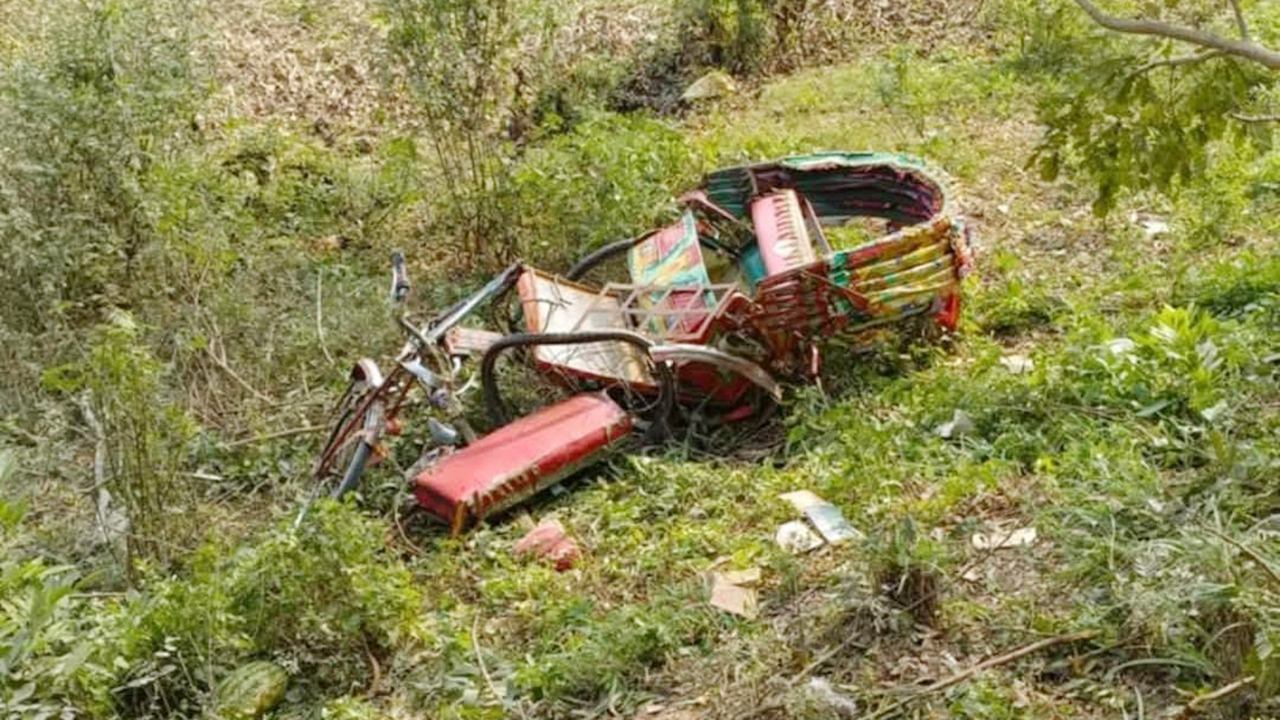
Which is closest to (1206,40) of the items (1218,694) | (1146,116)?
(1146,116)

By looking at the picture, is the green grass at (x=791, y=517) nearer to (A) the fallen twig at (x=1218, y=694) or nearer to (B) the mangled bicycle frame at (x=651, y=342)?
(A) the fallen twig at (x=1218, y=694)

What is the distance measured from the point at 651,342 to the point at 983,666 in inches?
96.9

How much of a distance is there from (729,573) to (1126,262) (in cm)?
339

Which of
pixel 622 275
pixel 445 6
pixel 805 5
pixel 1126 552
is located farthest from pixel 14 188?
pixel 805 5

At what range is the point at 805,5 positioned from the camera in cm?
1085

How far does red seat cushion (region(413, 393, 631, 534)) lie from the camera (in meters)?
5.20

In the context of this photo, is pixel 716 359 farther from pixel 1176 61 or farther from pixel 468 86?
pixel 468 86

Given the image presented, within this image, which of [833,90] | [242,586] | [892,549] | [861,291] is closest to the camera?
[892,549]

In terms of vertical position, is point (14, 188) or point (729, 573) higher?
point (14, 188)

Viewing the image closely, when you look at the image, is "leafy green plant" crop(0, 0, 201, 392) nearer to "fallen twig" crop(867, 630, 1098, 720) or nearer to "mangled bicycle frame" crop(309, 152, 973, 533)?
"mangled bicycle frame" crop(309, 152, 973, 533)

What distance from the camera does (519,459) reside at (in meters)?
5.34

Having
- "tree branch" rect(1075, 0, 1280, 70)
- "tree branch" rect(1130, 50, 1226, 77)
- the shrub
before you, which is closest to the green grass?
the shrub

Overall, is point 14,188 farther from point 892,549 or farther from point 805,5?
point 805,5

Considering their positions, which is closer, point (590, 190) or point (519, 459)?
point (519, 459)
